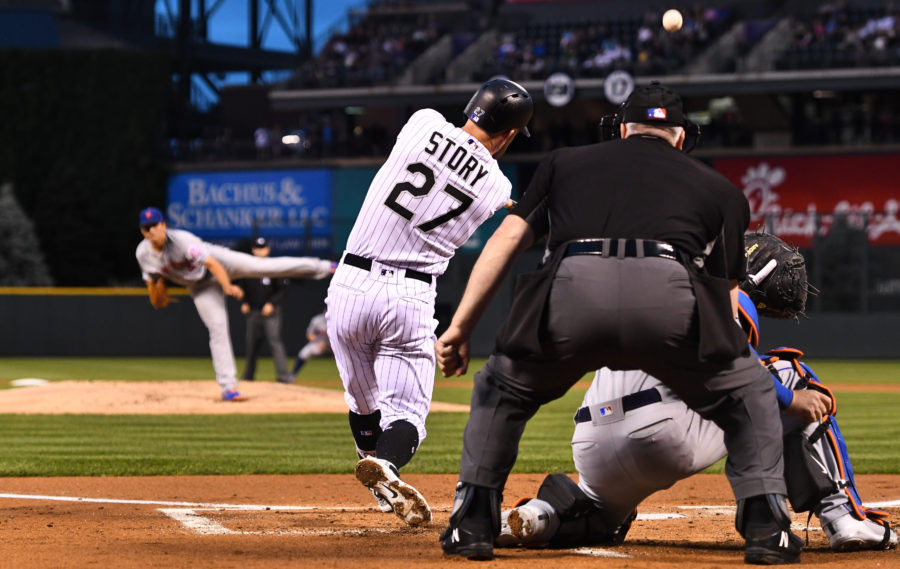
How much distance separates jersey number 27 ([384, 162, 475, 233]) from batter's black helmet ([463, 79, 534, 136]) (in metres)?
0.31

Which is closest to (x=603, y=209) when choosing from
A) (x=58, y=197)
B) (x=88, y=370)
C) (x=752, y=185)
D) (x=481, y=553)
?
(x=481, y=553)

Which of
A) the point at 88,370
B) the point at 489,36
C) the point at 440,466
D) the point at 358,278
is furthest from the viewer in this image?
the point at 489,36

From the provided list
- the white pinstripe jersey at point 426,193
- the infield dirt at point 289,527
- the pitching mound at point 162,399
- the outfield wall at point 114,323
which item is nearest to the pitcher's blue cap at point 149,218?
the pitching mound at point 162,399

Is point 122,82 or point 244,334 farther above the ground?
point 122,82

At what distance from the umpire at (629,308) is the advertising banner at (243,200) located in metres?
28.8

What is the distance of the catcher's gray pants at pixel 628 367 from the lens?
157 inches

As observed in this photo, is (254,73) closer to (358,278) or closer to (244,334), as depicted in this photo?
(244,334)

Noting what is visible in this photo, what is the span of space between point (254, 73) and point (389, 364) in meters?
47.2

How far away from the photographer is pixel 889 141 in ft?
102

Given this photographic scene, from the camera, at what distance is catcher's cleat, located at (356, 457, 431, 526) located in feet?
16.9

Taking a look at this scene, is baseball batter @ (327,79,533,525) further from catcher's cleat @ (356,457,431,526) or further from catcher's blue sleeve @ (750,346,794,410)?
catcher's blue sleeve @ (750,346,794,410)

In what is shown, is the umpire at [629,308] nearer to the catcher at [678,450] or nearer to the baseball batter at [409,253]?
the catcher at [678,450]

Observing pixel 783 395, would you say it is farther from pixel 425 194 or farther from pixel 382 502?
pixel 382 502

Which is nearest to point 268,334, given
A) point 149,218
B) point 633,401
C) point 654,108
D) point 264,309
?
point 264,309
